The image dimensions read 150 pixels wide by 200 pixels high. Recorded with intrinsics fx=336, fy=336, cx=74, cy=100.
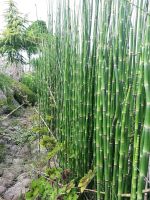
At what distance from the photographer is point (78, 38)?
147cm

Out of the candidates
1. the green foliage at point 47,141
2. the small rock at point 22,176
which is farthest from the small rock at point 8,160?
the green foliage at point 47,141

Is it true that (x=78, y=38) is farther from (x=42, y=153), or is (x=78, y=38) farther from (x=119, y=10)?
(x=42, y=153)

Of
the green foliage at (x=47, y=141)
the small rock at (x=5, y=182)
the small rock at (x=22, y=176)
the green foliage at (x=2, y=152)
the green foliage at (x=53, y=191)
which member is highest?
the green foliage at (x=47, y=141)

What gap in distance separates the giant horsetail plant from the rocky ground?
19.7 inches

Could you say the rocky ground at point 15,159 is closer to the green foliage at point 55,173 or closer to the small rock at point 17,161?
the small rock at point 17,161

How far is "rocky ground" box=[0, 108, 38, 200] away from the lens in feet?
6.73

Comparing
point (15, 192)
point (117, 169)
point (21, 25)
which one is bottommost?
point (15, 192)

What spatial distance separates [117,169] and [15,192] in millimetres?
1175

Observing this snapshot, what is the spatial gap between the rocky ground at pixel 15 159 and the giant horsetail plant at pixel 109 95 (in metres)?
0.50

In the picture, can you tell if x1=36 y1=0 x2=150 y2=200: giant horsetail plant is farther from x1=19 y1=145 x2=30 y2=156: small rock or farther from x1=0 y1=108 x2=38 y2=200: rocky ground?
x1=19 y1=145 x2=30 y2=156: small rock

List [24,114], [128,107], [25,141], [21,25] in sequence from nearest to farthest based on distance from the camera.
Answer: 1. [128,107]
2. [25,141]
3. [24,114]
4. [21,25]

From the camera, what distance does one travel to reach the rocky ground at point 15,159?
2.05 meters

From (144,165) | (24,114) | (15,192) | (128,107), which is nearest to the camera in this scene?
(144,165)

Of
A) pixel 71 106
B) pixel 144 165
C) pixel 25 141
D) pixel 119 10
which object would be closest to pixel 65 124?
pixel 71 106
